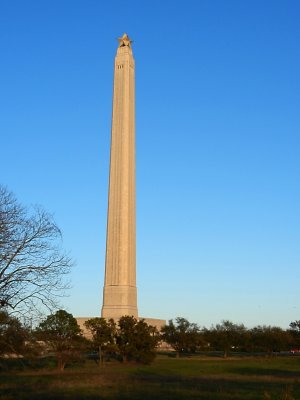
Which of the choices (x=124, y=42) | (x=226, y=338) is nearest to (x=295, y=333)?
(x=226, y=338)

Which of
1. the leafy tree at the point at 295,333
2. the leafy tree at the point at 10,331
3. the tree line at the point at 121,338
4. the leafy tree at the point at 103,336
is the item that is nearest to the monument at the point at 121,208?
the tree line at the point at 121,338

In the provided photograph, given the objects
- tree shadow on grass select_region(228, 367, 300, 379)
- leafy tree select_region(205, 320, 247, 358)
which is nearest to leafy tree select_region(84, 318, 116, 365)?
tree shadow on grass select_region(228, 367, 300, 379)

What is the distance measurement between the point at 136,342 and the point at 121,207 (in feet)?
59.6

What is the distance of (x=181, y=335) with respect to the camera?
203 ft

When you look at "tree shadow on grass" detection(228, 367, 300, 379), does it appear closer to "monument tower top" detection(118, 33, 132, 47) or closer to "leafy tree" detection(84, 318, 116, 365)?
"leafy tree" detection(84, 318, 116, 365)

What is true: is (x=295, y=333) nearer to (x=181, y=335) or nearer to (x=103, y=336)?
(x=181, y=335)

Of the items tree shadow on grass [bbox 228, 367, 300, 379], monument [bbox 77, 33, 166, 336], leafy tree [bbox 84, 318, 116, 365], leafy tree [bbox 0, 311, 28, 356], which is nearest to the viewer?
leafy tree [bbox 0, 311, 28, 356]

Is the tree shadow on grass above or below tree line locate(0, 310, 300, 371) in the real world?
below

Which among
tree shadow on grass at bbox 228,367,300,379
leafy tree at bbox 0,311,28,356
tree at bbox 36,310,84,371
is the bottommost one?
tree shadow on grass at bbox 228,367,300,379

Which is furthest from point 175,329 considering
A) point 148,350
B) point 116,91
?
point 116,91

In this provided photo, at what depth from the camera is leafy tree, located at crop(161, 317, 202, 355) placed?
6203cm

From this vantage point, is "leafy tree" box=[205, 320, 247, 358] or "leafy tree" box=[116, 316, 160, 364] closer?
"leafy tree" box=[116, 316, 160, 364]

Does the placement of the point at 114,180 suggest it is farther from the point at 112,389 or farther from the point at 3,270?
the point at 3,270

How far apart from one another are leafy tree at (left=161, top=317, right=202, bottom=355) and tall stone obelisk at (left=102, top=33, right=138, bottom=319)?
5.92 meters
